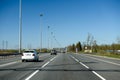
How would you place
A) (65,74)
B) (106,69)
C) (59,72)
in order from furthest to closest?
(106,69), (59,72), (65,74)

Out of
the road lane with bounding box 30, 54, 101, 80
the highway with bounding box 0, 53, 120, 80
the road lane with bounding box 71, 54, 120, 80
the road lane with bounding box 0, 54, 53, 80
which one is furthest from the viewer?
the road lane with bounding box 71, 54, 120, 80

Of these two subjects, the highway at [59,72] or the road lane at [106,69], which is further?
the road lane at [106,69]

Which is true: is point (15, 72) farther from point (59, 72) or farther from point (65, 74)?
point (65, 74)

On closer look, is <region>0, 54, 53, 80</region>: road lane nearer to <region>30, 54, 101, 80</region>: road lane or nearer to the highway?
the highway

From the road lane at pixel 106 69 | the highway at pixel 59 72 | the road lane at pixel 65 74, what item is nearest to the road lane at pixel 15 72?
the highway at pixel 59 72

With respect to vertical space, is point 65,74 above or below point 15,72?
below

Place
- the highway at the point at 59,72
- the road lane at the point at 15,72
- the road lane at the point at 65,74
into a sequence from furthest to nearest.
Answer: the highway at the point at 59,72 < the road lane at the point at 15,72 < the road lane at the point at 65,74

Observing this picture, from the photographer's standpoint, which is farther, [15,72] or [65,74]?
[15,72]

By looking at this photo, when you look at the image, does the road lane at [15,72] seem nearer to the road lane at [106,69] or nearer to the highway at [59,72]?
the highway at [59,72]

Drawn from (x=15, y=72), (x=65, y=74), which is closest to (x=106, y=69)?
(x=65, y=74)

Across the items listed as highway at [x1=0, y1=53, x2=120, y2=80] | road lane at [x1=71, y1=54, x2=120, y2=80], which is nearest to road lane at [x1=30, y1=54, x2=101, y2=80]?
highway at [x1=0, y1=53, x2=120, y2=80]

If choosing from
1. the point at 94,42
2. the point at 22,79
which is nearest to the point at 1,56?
the point at 22,79

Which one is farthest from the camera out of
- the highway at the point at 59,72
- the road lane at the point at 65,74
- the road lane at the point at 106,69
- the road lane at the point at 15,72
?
the road lane at the point at 106,69

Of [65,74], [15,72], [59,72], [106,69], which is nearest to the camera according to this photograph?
[65,74]
